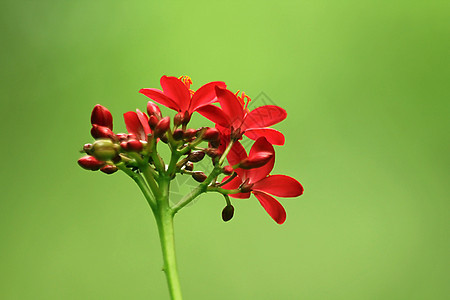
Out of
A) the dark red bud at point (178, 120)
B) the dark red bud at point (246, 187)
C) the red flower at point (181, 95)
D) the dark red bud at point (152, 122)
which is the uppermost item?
A: the red flower at point (181, 95)

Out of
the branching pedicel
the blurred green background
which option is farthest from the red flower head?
the blurred green background

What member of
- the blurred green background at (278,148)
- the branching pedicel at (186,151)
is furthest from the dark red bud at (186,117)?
the blurred green background at (278,148)

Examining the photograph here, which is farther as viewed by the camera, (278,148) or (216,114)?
(278,148)

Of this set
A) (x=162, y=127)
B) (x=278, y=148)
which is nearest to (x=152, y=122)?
(x=162, y=127)

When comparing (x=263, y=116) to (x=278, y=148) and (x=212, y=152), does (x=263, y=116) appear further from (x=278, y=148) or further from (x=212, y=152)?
(x=278, y=148)

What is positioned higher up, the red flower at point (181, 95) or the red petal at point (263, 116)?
the red flower at point (181, 95)

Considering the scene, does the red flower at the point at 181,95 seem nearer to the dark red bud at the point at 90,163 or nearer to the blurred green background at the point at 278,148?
the dark red bud at the point at 90,163

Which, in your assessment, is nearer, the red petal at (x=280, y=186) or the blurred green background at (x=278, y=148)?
the red petal at (x=280, y=186)
